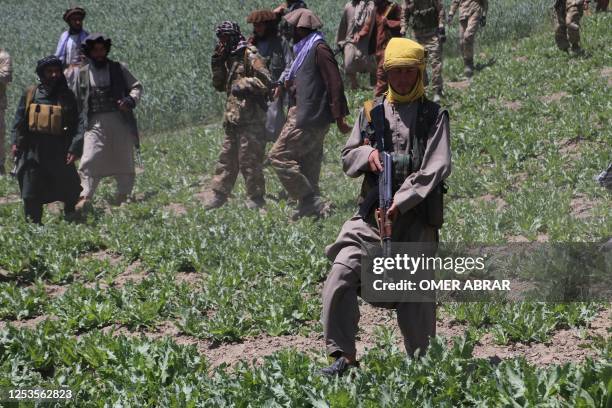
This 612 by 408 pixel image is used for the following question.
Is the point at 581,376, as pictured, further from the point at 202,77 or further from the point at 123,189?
the point at 202,77

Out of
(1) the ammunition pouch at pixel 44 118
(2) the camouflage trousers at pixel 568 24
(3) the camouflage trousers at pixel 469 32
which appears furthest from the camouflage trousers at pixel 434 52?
(1) the ammunition pouch at pixel 44 118

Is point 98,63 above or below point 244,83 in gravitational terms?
above

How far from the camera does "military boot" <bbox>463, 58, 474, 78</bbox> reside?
674 inches

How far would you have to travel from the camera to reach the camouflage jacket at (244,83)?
1119 cm

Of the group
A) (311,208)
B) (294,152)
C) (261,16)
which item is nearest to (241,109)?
(294,152)

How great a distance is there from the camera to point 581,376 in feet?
15.0

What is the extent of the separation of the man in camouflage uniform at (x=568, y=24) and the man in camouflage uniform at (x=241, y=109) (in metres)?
6.89

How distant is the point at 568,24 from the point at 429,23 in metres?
2.83

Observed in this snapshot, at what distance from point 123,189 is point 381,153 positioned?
805cm

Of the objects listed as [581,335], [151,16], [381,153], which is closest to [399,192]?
[381,153]

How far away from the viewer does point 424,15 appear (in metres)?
14.8

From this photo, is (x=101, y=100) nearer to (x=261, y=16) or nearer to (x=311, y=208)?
(x=261, y=16)

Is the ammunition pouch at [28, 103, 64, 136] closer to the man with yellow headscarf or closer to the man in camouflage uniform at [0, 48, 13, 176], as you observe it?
the man in camouflage uniform at [0, 48, 13, 176]

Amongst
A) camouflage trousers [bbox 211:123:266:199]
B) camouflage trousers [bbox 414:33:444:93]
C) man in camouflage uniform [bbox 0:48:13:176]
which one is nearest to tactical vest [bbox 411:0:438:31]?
camouflage trousers [bbox 414:33:444:93]
